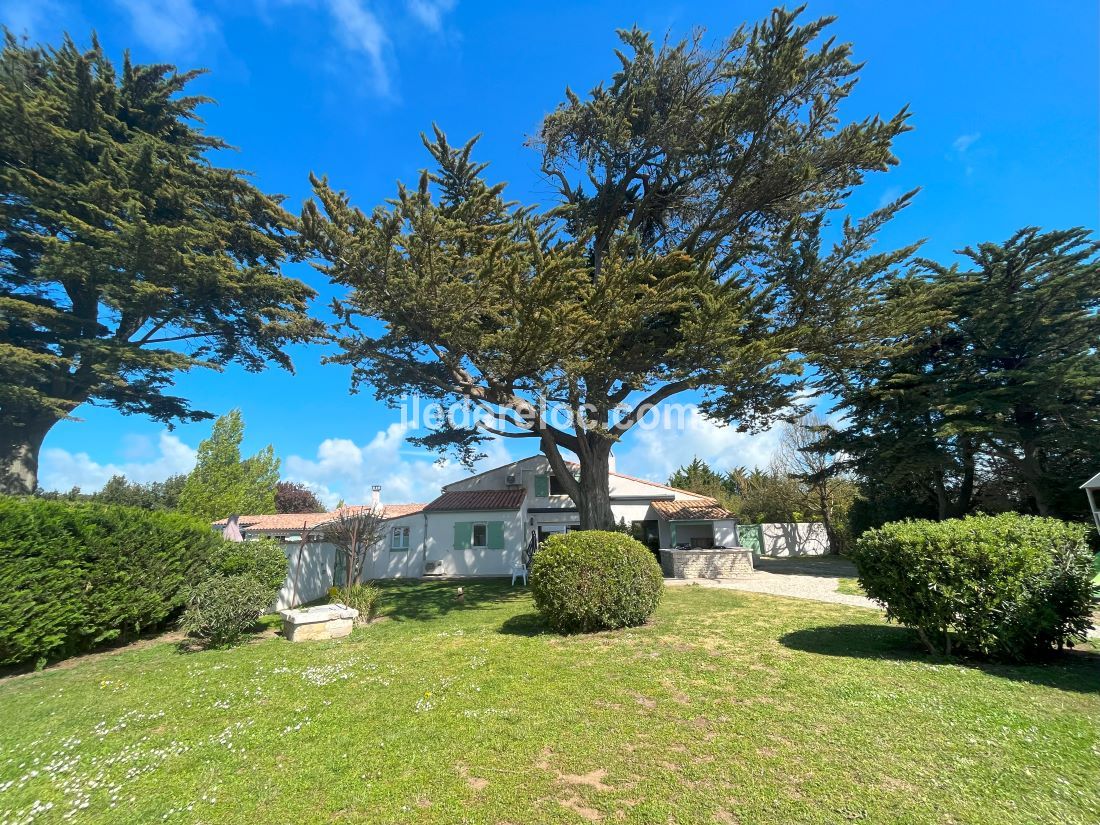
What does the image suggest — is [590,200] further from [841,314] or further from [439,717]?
[439,717]

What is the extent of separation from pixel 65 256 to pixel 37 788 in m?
21.5

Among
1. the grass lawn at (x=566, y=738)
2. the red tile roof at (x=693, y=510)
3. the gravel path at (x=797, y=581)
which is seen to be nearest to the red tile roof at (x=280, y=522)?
the red tile roof at (x=693, y=510)

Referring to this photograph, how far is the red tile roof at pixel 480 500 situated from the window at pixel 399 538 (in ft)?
5.37

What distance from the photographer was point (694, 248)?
15.7 m

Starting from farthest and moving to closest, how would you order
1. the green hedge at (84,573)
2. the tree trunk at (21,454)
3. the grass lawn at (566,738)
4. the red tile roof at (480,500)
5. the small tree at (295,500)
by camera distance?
1. the small tree at (295,500)
2. the red tile roof at (480,500)
3. the tree trunk at (21,454)
4. the green hedge at (84,573)
5. the grass lawn at (566,738)

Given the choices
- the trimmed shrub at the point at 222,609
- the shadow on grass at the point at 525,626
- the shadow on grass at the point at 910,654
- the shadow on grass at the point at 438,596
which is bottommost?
the shadow on grass at the point at 438,596

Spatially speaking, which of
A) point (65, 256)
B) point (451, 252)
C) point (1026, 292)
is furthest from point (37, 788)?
point (1026, 292)

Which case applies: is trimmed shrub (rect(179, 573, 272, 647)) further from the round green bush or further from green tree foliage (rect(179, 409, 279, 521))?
green tree foliage (rect(179, 409, 279, 521))

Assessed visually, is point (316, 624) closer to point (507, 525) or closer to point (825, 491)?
point (507, 525)

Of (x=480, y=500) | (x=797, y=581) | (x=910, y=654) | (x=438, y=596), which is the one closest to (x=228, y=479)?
(x=480, y=500)

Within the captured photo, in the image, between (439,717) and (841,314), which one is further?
(841,314)

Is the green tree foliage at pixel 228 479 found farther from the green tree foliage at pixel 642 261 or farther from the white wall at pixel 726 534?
the white wall at pixel 726 534

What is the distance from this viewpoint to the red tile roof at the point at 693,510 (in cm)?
2086

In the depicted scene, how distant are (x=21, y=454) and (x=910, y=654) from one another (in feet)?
107
